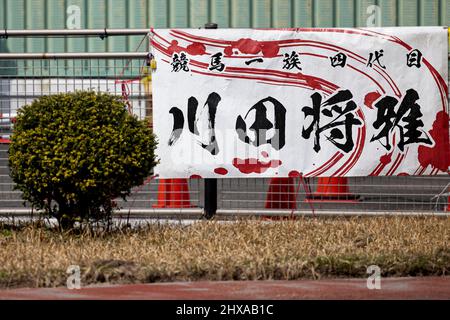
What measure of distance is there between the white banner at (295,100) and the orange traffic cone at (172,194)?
2.43 ft

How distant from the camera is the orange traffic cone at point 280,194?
35.2 feet

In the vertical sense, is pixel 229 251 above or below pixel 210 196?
below

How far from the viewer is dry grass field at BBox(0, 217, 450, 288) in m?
6.76

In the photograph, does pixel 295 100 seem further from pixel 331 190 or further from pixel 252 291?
pixel 252 291

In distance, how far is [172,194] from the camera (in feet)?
36.1

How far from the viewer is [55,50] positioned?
73.4 feet

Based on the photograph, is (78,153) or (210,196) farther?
(210,196)

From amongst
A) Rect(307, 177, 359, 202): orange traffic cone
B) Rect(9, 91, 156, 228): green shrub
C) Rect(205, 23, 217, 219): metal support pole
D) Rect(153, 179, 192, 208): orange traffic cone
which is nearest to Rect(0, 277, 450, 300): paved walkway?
Rect(9, 91, 156, 228): green shrub

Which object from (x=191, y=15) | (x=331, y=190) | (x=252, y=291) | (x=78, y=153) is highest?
(x=191, y=15)

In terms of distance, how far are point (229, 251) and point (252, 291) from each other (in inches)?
52.8

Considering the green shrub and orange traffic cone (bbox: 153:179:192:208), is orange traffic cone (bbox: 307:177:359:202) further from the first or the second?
the green shrub

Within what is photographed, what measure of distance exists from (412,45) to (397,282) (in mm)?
4060

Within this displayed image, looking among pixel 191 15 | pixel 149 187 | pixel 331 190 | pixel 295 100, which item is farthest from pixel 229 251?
pixel 191 15
